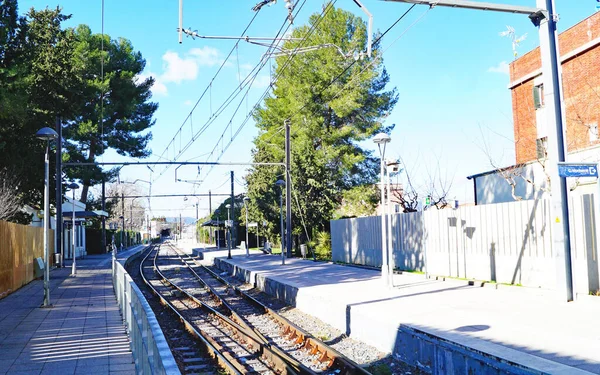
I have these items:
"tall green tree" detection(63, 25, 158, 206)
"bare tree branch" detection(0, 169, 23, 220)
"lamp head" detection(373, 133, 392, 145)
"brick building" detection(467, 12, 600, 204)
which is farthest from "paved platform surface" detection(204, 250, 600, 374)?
"tall green tree" detection(63, 25, 158, 206)

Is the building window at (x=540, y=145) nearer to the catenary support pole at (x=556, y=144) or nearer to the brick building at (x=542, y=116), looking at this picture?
the brick building at (x=542, y=116)

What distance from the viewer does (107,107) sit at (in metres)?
42.8

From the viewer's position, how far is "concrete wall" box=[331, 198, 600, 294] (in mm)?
11523

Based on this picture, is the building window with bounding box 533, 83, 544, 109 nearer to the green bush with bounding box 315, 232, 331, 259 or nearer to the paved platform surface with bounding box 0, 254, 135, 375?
the green bush with bounding box 315, 232, 331, 259

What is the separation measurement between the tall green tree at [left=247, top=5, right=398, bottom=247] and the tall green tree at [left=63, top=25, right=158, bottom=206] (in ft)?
41.7

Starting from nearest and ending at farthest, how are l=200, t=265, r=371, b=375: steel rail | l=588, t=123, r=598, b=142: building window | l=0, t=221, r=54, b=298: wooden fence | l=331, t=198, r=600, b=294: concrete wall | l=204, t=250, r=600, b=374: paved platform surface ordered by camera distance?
l=204, t=250, r=600, b=374: paved platform surface
l=200, t=265, r=371, b=375: steel rail
l=331, t=198, r=600, b=294: concrete wall
l=0, t=221, r=54, b=298: wooden fence
l=588, t=123, r=598, b=142: building window

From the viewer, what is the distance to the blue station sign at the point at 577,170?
10741 millimetres

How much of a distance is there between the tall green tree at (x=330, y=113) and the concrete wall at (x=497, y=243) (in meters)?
15.9

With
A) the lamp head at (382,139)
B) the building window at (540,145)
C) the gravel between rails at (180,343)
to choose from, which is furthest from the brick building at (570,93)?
the gravel between rails at (180,343)

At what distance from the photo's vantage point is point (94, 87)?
39.8m

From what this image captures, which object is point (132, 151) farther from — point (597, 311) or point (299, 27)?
point (597, 311)

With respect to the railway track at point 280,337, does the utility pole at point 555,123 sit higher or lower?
higher

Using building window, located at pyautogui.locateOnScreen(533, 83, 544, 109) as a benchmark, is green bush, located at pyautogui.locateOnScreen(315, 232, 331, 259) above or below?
below

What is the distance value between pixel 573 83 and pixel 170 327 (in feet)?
68.6
